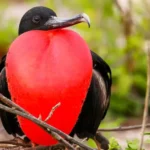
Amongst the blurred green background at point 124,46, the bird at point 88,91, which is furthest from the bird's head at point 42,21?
the blurred green background at point 124,46

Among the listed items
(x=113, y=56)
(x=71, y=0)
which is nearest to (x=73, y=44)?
(x=113, y=56)

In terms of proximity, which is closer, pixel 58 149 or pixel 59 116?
pixel 59 116

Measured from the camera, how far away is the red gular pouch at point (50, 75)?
284cm

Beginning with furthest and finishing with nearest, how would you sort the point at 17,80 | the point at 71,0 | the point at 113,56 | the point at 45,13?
the point at 71,0
the point at 113,56
the point at 45,13
the point at 17,80

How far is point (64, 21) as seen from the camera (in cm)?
306

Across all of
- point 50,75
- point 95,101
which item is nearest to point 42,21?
point 95,101

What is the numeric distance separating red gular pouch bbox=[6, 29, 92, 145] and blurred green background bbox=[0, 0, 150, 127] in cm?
335

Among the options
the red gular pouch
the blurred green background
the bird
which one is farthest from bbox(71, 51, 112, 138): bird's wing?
the blurred green background

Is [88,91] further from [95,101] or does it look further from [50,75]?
[50,75]

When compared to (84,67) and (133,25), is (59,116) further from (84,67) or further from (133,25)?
(133,25)

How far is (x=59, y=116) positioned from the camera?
291 centimetres

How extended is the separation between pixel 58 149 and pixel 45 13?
1.71 feet

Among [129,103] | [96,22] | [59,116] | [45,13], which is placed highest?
[45,13]

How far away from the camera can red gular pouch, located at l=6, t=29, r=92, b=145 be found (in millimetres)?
2840
